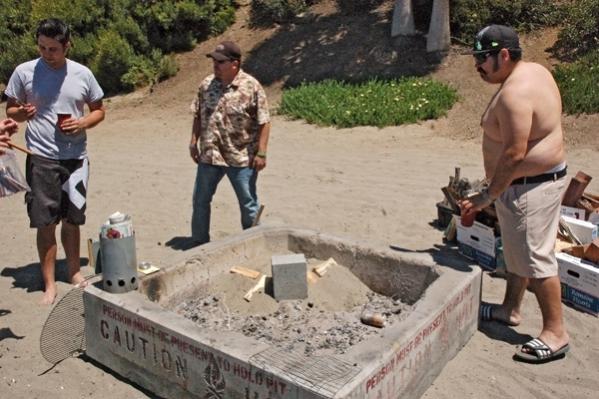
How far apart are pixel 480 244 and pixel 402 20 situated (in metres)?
10.1

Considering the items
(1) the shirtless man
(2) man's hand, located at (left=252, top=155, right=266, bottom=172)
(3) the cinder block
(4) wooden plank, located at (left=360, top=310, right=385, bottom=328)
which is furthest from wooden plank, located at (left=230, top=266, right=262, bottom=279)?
(1) the shirtless man

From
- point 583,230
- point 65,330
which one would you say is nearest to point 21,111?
point 65,330

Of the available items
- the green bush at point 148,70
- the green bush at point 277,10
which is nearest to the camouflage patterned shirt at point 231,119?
the green bush at point 148,70

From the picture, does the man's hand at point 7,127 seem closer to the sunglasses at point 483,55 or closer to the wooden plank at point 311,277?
the wooden plank at point 311,277

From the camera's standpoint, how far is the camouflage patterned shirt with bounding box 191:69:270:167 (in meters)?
5.96

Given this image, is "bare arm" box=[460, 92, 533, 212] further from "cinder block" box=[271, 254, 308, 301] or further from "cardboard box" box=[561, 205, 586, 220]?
"cardboard box" box=[561, 205, 586, 220]

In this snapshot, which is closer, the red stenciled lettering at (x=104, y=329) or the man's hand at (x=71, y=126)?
the red stenciled lettering at (x=104, y=329)

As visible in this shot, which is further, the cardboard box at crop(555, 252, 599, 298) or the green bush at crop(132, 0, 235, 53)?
the green bush at crop(132, 0, 235, 53)

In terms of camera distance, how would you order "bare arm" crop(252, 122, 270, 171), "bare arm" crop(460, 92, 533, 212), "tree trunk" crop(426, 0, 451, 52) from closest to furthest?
"bare arm" crop(460, 92, 533, 212) → "bare arm" crop(252, 122, 270, 171) → "tree trunk" crop(426, 0, 451, 52)

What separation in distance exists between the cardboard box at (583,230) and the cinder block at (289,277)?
239 centimetres

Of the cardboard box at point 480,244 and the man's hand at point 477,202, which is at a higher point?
the man's hand at point 477,202

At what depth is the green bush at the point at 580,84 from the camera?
11.3 meters

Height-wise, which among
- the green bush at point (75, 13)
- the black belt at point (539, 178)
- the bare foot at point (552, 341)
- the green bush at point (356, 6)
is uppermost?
the green bush at point (356, 6)

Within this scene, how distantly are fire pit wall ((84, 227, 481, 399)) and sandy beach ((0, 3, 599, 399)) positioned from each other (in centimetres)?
17
